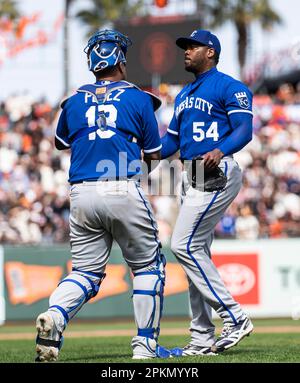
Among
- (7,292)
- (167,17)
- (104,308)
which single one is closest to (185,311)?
(104,308)

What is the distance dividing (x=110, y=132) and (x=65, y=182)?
47.2 ft

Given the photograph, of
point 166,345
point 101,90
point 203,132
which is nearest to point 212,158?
point 203,132

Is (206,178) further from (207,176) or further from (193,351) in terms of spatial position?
(193,351)

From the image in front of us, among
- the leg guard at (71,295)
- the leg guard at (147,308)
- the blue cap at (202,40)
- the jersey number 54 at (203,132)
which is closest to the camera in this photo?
the leg guard at (71,295)

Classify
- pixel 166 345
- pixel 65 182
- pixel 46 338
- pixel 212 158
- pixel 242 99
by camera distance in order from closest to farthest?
1. pixel 46 338
2. pixel 212 158
3. pixel 242 99
4. pixel 166 345
5. pixel 65 182

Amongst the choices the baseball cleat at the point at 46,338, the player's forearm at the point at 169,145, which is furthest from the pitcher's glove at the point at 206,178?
the baseball cleat at the point at 46,338

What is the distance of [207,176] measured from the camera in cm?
741

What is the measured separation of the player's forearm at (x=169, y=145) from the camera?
25.7ft

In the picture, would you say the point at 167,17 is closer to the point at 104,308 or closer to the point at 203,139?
the point at 104,308

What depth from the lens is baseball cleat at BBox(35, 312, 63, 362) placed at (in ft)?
21.5

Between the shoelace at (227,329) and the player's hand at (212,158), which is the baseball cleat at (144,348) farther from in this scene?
the player's hand at (212,158)

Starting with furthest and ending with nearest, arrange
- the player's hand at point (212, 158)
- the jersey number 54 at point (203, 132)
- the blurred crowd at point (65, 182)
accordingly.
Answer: the blurred crowd at point (65, 182) → the jersey number 54 at point (203, 132) → the player's hand at point (212, 158)

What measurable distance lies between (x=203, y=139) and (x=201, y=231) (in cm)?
74

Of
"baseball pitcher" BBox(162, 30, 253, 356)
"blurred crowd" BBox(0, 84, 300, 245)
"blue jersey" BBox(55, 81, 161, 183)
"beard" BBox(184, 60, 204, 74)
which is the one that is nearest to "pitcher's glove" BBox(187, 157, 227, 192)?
"baseball pitcher" BBox(162, 30, 253, 356)
